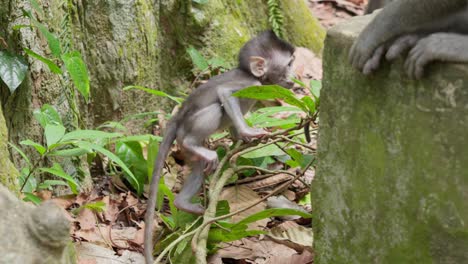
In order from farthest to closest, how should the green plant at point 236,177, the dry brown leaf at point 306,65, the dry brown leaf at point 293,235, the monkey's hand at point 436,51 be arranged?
1. the dry brown leaf at point 306,65
2. the dry brown leaf at point 293,235
3. the green plant at point 236,177
4. the monkey's hand at point 436,51

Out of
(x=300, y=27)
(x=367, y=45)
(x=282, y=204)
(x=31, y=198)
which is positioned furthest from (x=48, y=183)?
(x=300, y=27)

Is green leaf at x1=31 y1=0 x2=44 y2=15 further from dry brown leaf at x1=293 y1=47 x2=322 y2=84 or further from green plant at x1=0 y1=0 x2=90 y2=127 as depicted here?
dry brown leaf at x1=293 y1=47 x2=322 y2=84

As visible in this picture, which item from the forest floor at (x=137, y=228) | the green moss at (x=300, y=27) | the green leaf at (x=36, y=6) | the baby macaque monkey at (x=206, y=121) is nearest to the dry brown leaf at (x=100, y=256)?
the forest floor at (x=137, y=228)

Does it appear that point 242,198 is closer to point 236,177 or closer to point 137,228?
point 236,177

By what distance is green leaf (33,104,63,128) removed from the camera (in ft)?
14.5

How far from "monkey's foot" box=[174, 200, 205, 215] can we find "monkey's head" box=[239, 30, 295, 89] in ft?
3.06

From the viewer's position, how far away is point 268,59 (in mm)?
4992

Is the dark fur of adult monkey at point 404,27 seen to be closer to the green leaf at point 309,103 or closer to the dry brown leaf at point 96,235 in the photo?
the green leaf at point 309,103

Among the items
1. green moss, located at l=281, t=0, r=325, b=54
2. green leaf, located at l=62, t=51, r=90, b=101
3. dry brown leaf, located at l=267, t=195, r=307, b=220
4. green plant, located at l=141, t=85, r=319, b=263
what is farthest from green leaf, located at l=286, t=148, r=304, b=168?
green moss, located at l=281, t=0, r=325, b=54

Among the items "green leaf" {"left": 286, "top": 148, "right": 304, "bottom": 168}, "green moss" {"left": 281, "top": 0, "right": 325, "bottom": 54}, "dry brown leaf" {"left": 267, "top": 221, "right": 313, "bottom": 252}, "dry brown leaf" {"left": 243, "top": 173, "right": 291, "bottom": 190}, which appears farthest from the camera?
"green moss" {"left": 281, "top": 0, "right": 325, "bottom": 54}

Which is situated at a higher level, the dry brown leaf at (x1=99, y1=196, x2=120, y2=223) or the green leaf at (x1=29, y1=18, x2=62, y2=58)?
the green leaf at (x1=29, y1=18, x2=62, y2=58)

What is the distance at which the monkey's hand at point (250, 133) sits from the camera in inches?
176

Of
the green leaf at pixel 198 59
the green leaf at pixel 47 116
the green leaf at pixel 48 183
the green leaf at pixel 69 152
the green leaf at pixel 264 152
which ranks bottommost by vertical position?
the green leaf at pixel 48 183

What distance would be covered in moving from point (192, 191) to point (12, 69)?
111cm
